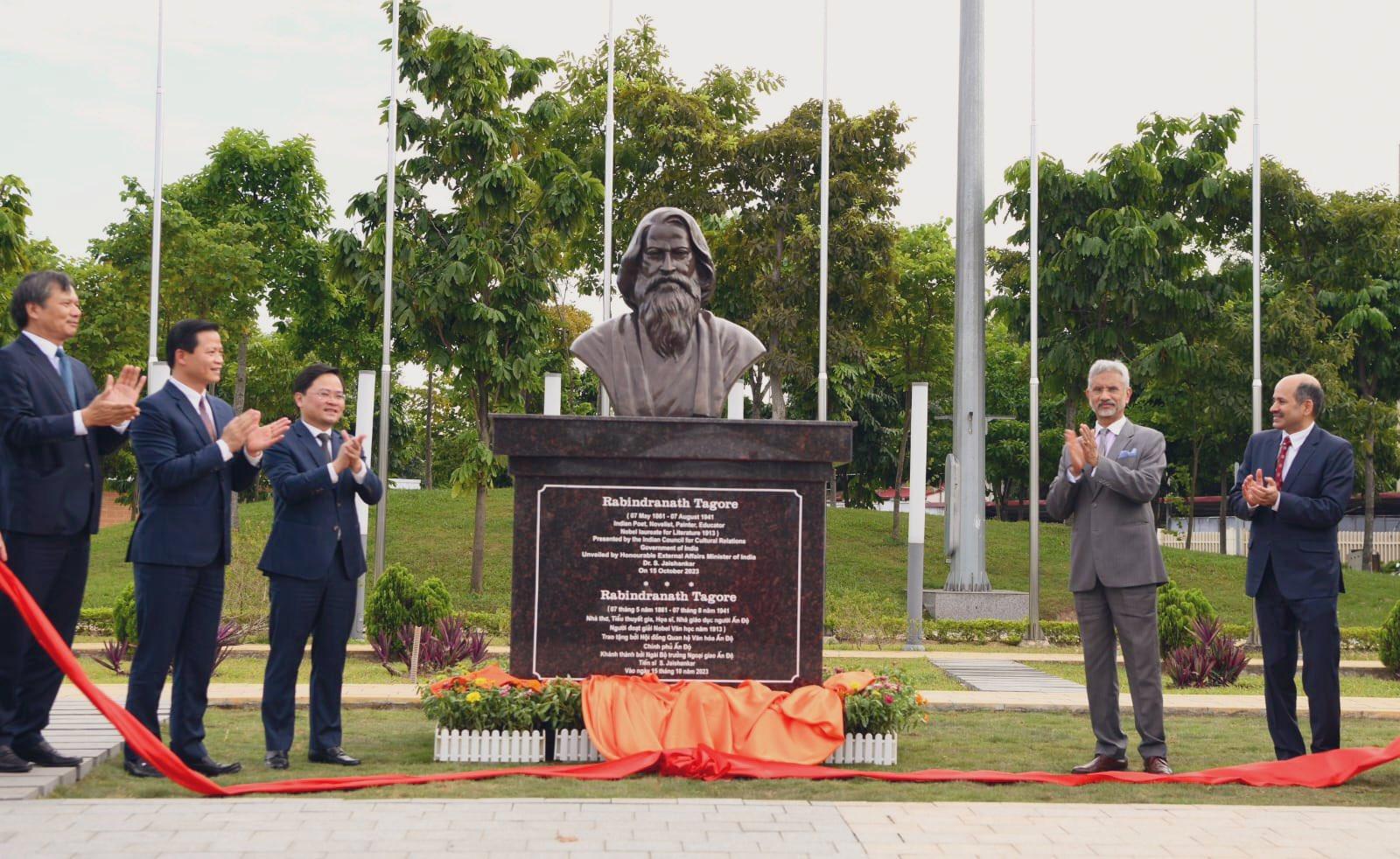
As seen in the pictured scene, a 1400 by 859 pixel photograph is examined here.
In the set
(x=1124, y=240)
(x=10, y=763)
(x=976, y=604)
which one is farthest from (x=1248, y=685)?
(x=1124, y=240)

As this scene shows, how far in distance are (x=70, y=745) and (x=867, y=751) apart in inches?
152

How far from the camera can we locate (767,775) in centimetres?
633

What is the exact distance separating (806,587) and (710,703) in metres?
0.82

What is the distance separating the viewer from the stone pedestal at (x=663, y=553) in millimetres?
7066

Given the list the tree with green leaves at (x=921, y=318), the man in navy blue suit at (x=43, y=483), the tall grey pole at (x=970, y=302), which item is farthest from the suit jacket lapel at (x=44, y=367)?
the tree with green leaves at (x=921, y=318)

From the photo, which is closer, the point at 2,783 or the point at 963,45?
the point at 2,783

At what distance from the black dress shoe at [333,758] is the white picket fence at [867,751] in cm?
233

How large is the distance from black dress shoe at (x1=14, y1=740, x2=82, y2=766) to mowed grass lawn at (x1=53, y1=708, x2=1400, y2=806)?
17 centimetres

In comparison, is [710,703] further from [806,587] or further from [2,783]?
[2,783]

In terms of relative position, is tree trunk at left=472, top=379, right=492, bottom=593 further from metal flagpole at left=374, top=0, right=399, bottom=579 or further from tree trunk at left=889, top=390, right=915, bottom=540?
tree trunk at left=889, top=390, right=915, bottom=540

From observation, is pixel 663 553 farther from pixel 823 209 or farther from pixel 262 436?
pixel 823 209

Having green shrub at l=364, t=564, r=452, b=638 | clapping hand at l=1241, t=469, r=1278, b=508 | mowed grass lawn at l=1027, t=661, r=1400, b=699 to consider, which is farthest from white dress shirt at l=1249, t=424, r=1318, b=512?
green shrub at l=364, t=564, r=452, b=638

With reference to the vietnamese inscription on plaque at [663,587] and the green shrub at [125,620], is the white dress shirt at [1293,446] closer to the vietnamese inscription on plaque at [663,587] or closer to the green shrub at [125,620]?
the vietnamese inscription on plaque at [663,587]

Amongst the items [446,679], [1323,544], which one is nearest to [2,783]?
[446,679]
